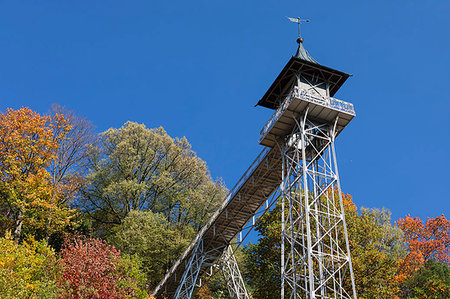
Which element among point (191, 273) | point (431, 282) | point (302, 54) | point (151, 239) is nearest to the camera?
point (302, 54)

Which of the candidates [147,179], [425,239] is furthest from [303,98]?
[425,239]

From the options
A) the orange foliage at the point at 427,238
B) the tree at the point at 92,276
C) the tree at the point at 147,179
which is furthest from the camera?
the orange foliage at the point at 427,238

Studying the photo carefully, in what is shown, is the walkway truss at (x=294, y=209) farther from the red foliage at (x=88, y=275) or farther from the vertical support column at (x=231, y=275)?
the red foliage at (x=88, y=275)

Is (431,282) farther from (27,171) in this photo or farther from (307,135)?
(27,171)

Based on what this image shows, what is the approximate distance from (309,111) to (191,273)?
12813mm

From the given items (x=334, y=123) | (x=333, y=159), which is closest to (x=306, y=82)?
(x=334, y=123)

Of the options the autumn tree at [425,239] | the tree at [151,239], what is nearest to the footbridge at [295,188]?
the tree at [151,239]


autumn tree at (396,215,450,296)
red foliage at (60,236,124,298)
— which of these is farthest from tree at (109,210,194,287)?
autumn tree at (396,215,450,296)

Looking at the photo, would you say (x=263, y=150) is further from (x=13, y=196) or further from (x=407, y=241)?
(x=407, y=241)

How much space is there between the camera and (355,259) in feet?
76.9

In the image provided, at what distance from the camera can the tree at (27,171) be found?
24.8 meters

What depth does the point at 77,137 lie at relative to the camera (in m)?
29.2

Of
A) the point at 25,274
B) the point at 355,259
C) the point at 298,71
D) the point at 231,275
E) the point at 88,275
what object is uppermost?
the point at 298,71

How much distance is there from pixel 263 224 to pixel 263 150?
26.7 feet
